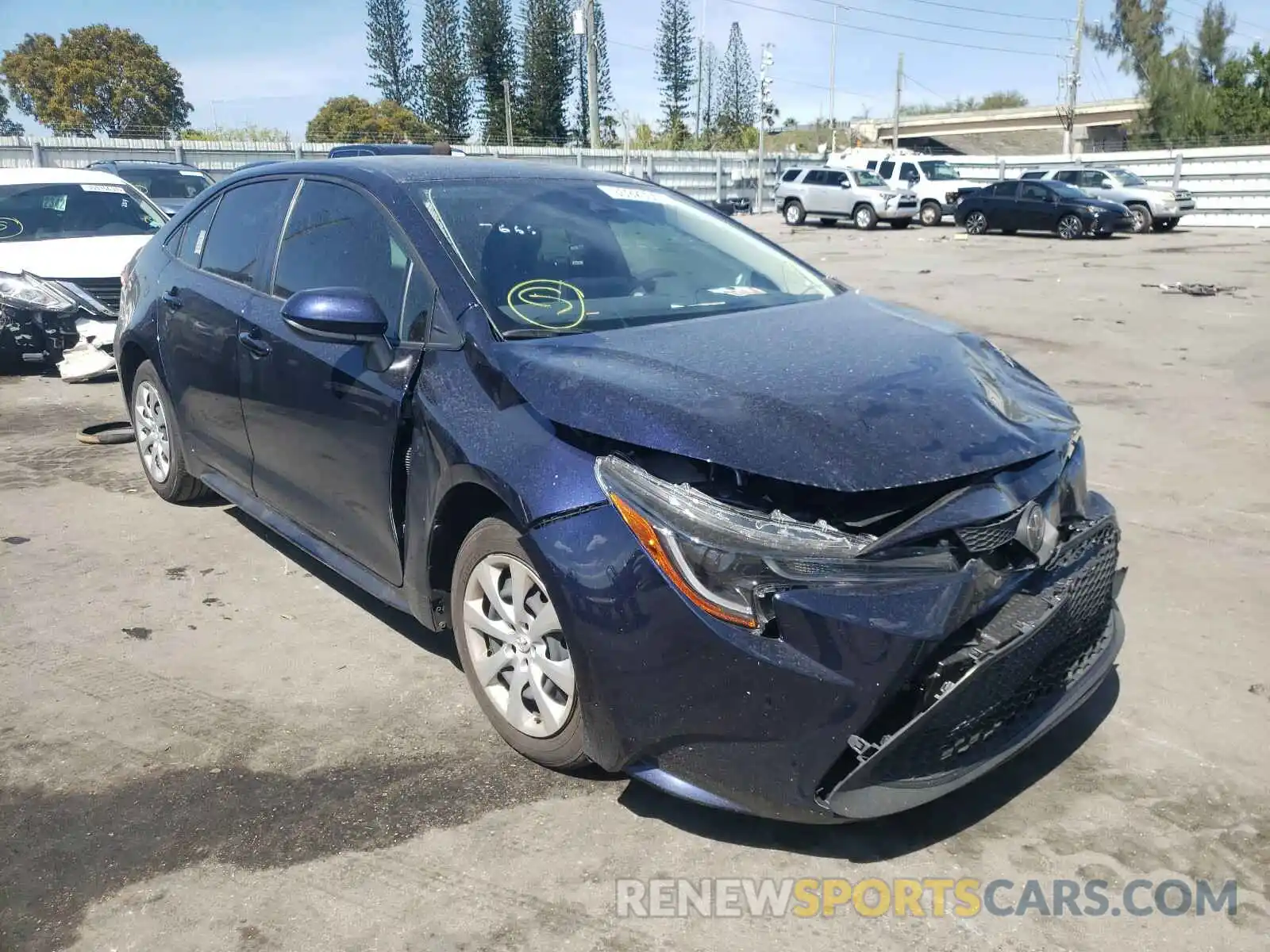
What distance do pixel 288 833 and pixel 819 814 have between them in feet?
4.64

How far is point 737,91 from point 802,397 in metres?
80.3

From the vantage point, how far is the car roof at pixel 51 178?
9.77 meters

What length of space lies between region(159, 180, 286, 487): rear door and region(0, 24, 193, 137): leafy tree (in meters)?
60.9

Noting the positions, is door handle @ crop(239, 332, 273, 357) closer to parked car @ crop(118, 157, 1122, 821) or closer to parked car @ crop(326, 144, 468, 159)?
parked car @ crop(118, 157, 1122, 821)

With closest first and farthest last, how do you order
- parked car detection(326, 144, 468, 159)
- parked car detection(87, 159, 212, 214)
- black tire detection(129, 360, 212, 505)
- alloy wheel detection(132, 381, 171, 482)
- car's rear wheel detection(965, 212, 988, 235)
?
parked car detection(326, 144, 468, 159) → black tire detection(129, 360, 212, 505) → alloy wheel detection(132, 381, 171, 482) → parked car detection(87, 159, 212, 214) → car's rear wheel detection(965, 212, 988, 235)

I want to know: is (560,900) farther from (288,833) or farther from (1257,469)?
(1257,469)

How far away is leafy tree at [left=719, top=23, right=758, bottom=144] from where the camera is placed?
252ft

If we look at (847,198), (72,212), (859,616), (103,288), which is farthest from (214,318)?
(847,198)

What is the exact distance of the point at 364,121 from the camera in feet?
179

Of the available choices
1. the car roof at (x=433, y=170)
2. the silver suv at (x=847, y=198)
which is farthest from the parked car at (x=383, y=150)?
the silver suv at (x=847, y=198)

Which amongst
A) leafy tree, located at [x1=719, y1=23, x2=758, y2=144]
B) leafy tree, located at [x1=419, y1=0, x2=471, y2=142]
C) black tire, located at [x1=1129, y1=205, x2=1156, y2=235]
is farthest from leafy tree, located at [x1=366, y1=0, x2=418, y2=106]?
black tire, located at [x1=1129, y1=205, x2=1156, y2=235]

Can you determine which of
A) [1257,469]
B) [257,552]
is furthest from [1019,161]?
[257,552]

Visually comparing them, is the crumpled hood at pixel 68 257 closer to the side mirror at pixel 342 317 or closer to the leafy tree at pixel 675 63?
the side mirror at pixel 342 317

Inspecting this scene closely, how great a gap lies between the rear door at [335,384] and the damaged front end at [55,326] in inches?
213
